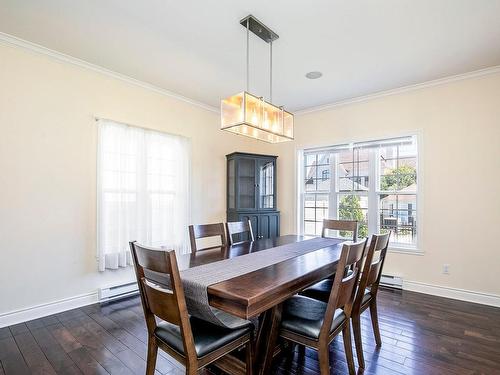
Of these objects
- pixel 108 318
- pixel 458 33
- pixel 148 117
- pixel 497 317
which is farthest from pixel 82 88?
pixel 497 317

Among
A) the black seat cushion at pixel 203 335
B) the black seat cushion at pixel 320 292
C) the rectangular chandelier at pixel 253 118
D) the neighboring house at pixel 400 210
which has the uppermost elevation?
the rectangular chandelier at pixel 253 118

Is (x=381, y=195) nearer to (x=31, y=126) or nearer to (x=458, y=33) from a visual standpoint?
(x=458, y=33)

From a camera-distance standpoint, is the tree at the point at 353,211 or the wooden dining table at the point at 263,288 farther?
the tree at the point at 353,211

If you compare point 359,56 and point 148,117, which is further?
point 148,117

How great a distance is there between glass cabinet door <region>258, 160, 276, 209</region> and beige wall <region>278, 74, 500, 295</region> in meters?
1.77

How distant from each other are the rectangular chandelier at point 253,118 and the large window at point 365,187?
204cm

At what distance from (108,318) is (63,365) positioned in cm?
77

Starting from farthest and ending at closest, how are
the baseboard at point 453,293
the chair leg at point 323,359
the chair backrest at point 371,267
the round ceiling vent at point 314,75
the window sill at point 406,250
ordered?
1. the window sill at point 406,250
2. the round ceiling vent at point 314,75
3. the baseboard at point 453,293
4. the chair backrest at point 371,267
5. the chair leg at point 323,359

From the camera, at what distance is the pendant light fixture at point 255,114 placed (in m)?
2.22

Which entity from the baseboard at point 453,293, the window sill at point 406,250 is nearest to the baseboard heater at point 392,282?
the baseboard at point 453,293

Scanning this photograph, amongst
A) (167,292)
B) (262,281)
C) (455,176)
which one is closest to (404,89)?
(455,176)

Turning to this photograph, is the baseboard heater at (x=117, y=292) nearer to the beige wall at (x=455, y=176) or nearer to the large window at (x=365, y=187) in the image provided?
the large window at (x=365, y=187)

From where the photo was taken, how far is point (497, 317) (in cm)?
281

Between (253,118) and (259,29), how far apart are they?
87 centimetres
